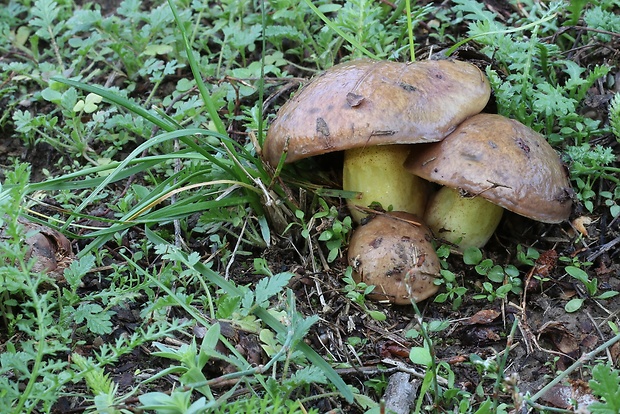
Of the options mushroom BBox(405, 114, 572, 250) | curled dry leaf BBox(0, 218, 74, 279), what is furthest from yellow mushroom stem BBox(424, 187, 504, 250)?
curled dry leaf BBox(0, 218, 74, 279)

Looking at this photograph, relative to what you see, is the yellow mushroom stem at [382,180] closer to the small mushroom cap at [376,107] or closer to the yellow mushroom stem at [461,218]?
the yellow mushroom stem at [461,218]

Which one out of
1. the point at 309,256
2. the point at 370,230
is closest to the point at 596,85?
the point at 370,230

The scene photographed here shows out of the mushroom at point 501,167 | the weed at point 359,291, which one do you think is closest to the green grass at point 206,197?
the weed at point 359,291

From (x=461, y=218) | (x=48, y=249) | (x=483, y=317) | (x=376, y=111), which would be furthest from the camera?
(x=461, y=218)

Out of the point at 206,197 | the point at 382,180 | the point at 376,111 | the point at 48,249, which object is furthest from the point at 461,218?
the point at 48,249

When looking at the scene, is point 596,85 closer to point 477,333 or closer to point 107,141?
point 477,333

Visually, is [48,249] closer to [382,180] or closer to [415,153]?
[382,180]

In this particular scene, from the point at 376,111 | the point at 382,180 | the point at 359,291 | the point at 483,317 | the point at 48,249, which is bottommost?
the point at 483,317
